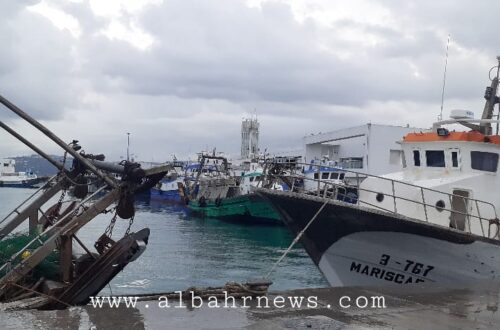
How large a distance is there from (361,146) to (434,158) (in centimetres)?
3530

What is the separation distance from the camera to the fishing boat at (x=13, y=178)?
118m

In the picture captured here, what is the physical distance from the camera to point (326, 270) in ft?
42.1

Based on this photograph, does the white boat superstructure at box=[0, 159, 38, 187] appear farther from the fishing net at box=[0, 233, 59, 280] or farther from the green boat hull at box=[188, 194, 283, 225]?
the fishing net at box=[0, 233, 59, 280]

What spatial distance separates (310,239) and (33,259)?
603 cm

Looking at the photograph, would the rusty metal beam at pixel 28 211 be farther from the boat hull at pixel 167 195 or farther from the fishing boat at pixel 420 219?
the boat hull at pixel 167 195

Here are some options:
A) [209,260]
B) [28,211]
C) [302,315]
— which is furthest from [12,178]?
[302,315]

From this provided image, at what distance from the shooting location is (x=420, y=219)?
12672 mm

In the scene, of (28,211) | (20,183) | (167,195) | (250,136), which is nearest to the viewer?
(28,211)

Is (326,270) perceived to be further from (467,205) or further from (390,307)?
(390,307)

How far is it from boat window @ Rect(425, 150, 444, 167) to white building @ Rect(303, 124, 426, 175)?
21.3 m

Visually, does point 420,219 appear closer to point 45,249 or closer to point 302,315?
point 302,315

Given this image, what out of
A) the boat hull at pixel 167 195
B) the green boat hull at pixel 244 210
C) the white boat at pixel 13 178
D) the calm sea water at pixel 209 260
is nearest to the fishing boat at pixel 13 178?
the white boat at pixel 13 178

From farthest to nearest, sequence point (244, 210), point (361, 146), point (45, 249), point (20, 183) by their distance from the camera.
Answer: point (20, 183) → point (361, 146) → point (244, 210) → point (45, 249)

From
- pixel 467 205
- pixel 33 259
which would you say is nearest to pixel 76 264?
pixel 33 259
